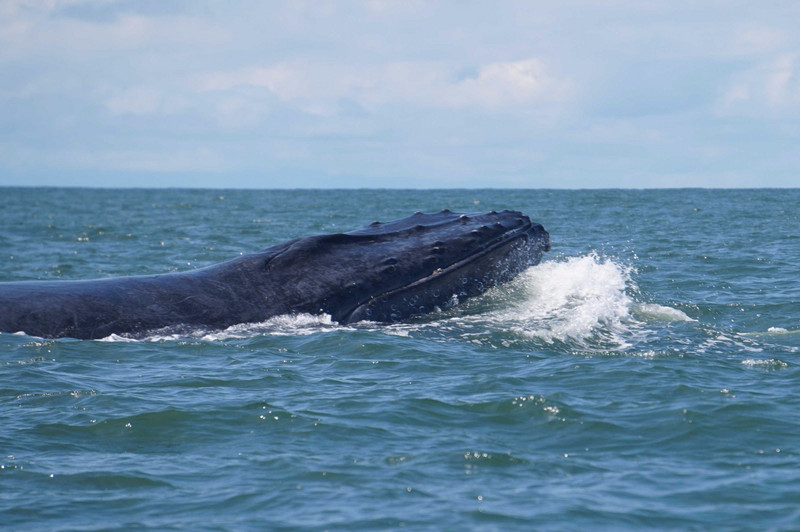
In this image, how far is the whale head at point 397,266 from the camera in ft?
36.5

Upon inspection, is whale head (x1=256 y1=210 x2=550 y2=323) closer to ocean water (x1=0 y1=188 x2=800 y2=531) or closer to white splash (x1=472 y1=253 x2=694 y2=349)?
ocean water (x1=0 y1=188 x2=800 y2=531)

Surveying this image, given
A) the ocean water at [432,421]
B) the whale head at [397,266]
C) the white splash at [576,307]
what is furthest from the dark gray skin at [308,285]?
the white splash at [576,307]

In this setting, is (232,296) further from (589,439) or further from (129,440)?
(589,439)

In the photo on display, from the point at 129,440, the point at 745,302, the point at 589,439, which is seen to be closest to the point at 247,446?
the point at 129,440

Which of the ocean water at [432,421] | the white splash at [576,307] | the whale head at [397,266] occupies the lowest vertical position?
the ocean water at [432,421]

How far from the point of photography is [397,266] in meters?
11.3

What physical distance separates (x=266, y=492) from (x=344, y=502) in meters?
0.57

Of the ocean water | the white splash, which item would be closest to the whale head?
the ocean water

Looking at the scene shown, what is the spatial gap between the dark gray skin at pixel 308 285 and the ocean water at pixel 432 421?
22 cm

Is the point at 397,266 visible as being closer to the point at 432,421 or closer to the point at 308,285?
the point at 308,285

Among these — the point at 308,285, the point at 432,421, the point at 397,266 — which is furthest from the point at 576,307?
the point at 432,421

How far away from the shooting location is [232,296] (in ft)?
36.0

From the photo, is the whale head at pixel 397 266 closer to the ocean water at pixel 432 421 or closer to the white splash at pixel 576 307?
the ocean water at pixel 432 421

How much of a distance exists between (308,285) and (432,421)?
3.46 m
